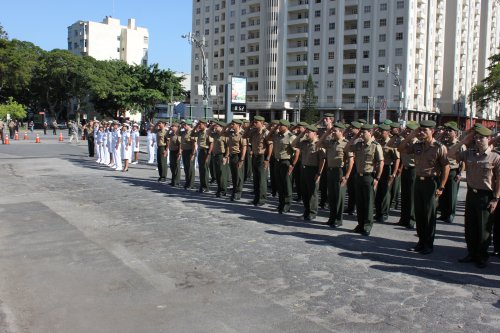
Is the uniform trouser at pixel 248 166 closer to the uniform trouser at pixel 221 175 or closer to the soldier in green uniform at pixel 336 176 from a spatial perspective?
the uniform trouser at pixel 221 175

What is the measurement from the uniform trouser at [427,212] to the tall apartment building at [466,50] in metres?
71.7

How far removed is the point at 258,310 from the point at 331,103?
75.3 m

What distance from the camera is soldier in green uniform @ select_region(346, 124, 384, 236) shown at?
8828mm

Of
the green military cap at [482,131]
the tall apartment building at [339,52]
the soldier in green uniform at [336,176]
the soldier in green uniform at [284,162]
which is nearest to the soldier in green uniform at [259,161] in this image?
the soldier in green uniform at [284,162]

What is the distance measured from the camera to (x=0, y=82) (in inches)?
2378

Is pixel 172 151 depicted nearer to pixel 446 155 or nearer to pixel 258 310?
pixel 446 155

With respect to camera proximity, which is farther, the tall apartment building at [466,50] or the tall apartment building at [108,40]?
the tall apartment building at [108,40]

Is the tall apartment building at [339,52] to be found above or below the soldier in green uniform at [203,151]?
above

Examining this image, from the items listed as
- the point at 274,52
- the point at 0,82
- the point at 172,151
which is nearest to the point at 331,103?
the point at 274,52

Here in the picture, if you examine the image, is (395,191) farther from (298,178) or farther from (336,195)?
(336,195)

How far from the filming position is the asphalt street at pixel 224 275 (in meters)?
4.89

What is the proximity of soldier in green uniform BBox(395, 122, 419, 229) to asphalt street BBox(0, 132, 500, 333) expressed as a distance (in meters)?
0.61

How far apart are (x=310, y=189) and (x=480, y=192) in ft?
11.9

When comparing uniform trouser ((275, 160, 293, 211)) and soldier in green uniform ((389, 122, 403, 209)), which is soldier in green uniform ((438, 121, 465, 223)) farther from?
uniform trouser ((275, 160, 293, 211))
